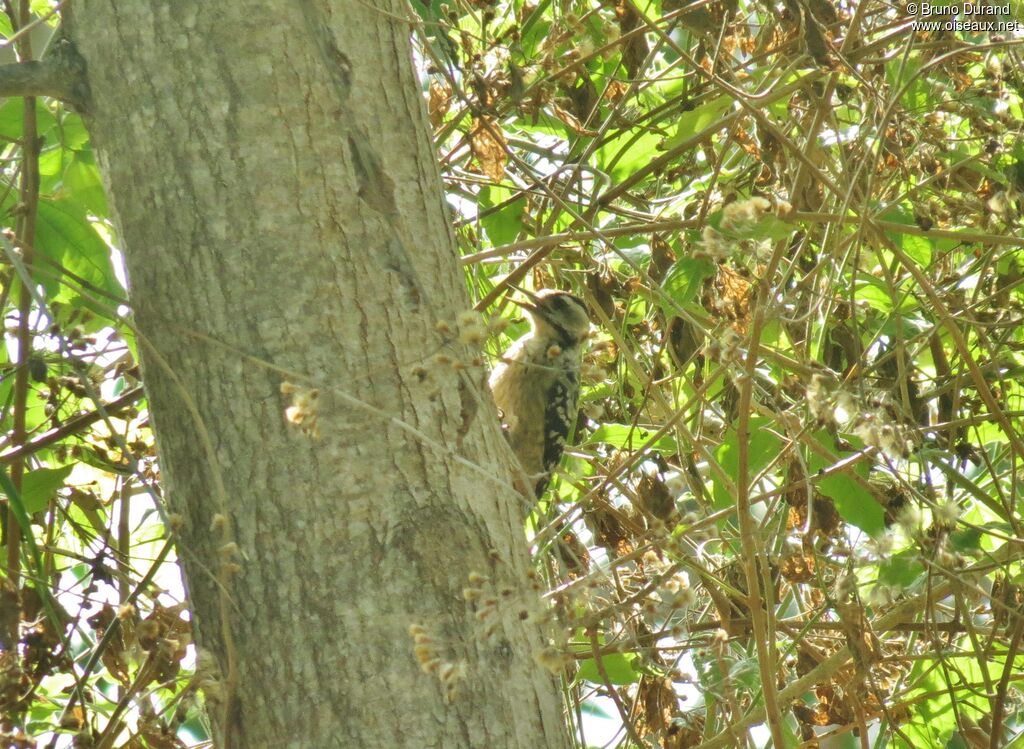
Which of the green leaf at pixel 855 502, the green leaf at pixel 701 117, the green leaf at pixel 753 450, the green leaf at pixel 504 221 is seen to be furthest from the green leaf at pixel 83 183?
the green leaf at pixel 855 502

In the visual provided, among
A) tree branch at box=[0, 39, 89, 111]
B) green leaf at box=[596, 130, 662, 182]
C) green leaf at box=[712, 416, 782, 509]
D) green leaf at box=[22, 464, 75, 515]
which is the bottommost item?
green leaf at box=[712, 416, 782, 509]

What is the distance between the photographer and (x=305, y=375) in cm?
179

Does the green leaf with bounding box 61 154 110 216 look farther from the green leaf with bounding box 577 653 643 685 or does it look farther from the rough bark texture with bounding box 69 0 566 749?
the green leaf with bounding box 577 653 643 685

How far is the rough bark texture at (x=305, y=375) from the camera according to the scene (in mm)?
1691

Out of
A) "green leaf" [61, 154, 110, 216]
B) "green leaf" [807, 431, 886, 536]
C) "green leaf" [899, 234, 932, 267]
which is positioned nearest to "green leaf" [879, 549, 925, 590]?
"green leaf" [807, 431, 886, 536]

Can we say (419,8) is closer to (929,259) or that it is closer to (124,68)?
(124,68)

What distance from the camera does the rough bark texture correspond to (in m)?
1.69

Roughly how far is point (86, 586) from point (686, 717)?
1.58 metres

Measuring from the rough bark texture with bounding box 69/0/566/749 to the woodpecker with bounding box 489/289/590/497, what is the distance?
2.23m

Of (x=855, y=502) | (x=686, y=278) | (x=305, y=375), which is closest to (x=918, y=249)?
(x=855, y=502)

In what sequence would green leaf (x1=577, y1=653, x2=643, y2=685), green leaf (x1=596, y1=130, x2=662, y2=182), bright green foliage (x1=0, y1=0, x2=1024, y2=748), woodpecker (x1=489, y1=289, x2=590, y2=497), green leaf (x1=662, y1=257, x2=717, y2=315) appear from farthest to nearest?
woodpecker (x1=489, y1=289, x2=590, y2=497) → green leaf (x1=596, y1=130, x2=662, y2=182) → green leaf (x1=577, y1=653, x2=643, y2=685) → green leaf (x1=662, y1=257, x2=717, y2=315) → bright green foliage (x1=0, y1=0, x2=1024, y2=748)

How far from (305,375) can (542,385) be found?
10.8ft

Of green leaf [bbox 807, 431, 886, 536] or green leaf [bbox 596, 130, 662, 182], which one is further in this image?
green leaf [bbox 596, 130, 662, 182]

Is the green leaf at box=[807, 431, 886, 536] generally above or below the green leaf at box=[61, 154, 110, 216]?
below
